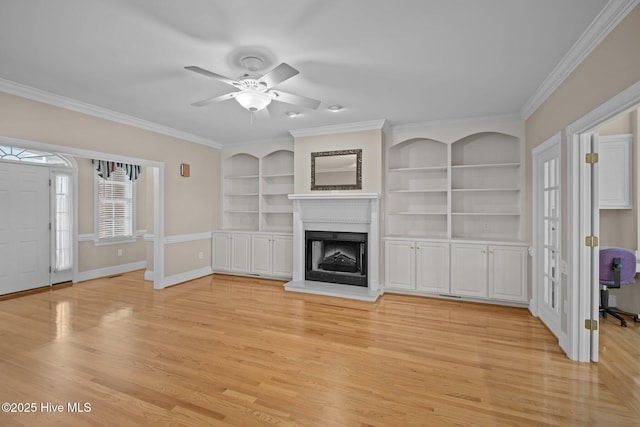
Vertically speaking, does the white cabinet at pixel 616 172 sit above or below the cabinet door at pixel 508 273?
above

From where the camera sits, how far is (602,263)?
11.7ft

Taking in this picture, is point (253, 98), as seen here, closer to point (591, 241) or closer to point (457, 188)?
point (591, 241)

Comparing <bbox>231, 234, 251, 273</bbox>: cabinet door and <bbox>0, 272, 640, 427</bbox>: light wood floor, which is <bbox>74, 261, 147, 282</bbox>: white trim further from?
<bbox>231, 234, 251, 273</bbox>: cabinet door

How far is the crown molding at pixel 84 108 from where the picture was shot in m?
3.33

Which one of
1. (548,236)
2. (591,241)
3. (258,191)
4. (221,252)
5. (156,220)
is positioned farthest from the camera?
(258,191)

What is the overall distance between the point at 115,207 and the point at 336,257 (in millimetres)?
4805

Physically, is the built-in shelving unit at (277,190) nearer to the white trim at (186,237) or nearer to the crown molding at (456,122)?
the white trim at (186,237)

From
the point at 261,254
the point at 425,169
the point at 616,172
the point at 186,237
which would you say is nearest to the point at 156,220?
the point at 186,237

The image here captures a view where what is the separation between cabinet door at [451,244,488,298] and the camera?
4336 mm

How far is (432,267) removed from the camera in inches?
181

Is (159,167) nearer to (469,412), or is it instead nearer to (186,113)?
(186,113)

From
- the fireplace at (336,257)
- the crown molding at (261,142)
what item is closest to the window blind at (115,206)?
the crown molding at (261,142)

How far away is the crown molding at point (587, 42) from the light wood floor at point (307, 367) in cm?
260

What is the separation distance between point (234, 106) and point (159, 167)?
1.96 meters
